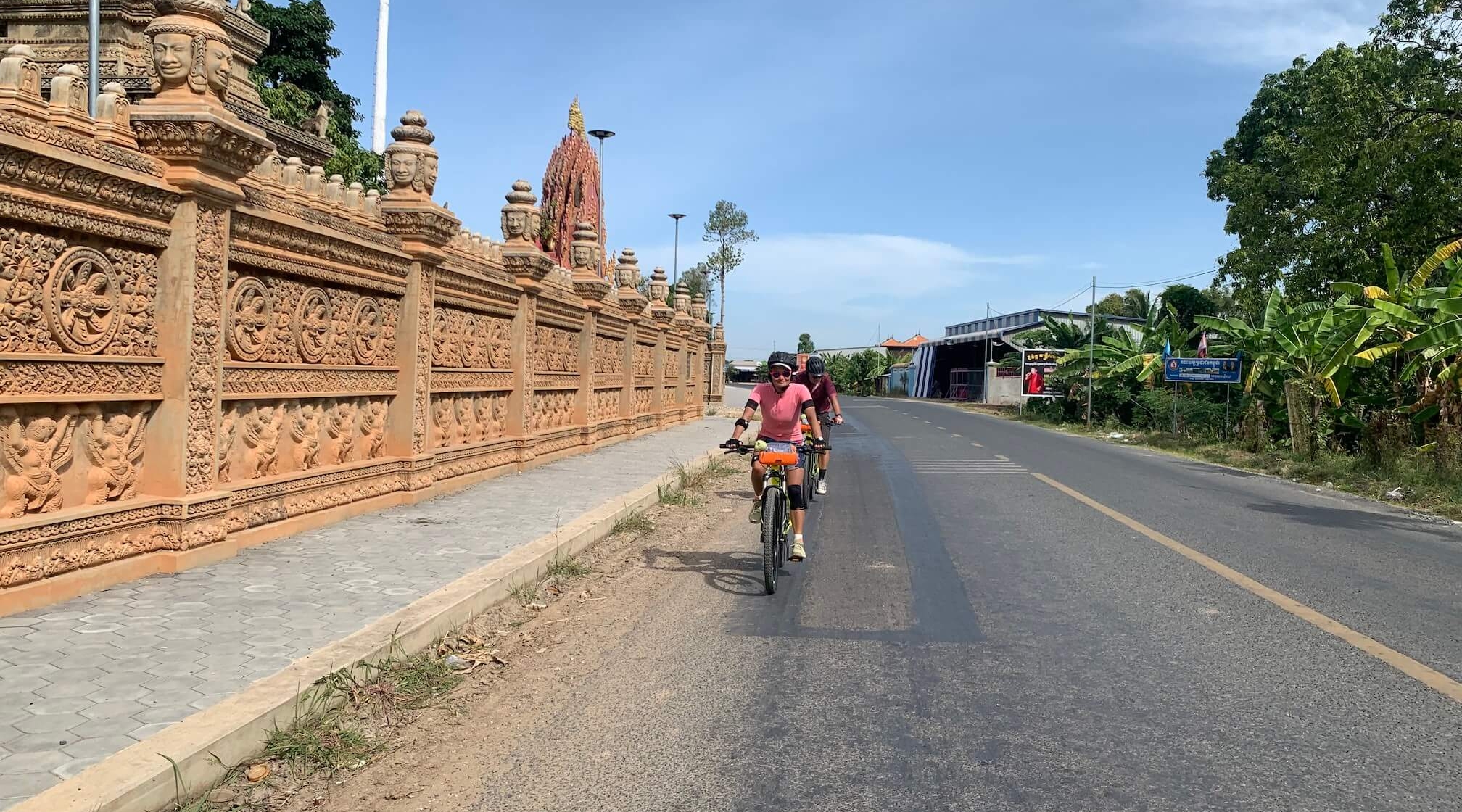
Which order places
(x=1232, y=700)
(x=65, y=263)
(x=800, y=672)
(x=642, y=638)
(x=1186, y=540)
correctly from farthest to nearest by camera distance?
1. (x=1186, y=540)
2. (x=642, y=638)
3. (x=65, y=263)
4. (x=800, y=672)
5. (x=1232, y=700)

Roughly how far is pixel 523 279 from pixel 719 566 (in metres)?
6.12

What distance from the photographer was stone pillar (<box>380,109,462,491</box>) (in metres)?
9.16

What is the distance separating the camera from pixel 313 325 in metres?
7.75

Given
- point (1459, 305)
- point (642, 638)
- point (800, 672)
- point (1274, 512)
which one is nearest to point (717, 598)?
point (642, 638)

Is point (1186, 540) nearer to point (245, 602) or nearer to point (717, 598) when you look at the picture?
point (717, 598)

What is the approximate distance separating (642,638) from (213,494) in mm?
3116

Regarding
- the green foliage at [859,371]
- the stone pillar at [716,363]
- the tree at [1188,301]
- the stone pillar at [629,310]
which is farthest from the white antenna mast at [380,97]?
the green foliage at [859,371]

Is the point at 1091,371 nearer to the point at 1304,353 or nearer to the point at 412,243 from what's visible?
Result: the point at 1304,353

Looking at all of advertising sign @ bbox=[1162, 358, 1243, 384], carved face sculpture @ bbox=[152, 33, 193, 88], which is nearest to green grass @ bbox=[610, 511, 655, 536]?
carved face sculpture @ bbox=[152, 33, 193, 88]

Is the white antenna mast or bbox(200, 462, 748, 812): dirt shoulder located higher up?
the white antenna mast

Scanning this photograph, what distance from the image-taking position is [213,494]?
6309 millimetres

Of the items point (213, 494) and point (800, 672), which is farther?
point (213, 494)

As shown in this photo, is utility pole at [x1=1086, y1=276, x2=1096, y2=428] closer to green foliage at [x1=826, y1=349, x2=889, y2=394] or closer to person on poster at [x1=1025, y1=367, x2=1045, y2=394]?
person on poster at [x1=1025, y1=367, x2=1045, y2=394]

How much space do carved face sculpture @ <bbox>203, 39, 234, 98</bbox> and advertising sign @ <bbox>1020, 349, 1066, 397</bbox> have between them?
124 feet
